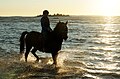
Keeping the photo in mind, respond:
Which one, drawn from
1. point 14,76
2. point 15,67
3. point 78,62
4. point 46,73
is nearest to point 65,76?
point 46,73

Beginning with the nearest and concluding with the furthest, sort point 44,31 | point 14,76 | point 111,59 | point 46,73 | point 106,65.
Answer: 1. point 14,76
2. point 46,73
3. point 44,31
4. point 106,65
5. point 111,59

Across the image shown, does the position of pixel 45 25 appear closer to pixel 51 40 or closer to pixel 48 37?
pixel 48 37

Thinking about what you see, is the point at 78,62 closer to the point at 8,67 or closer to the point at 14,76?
the point at 8,67

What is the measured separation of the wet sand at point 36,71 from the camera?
1352 centimetres

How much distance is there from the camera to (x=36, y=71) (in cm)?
1470

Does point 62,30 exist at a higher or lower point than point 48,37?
higher

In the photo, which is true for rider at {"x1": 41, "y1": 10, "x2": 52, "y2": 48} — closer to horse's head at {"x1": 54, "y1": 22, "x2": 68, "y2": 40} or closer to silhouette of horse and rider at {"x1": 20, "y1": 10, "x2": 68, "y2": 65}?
silhouette of horse and rider at {"x1": 20, "y1": 10, "x2": 68, "y2": 65}

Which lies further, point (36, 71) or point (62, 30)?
point (62, 30)

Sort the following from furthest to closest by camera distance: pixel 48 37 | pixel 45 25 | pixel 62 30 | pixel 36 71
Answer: pixel 48 37 → pixel 45 25 → pixel 62 30 → pixel 36 71

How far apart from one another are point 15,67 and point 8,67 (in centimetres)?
34

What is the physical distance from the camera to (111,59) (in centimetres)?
1945

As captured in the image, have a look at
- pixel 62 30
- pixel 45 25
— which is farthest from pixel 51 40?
pixel 62 30

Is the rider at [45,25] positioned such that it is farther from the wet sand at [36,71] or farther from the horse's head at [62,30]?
the wet sand at [36,71]

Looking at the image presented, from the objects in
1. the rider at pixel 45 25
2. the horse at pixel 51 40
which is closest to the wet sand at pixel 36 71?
the horse at pixel 51 40
